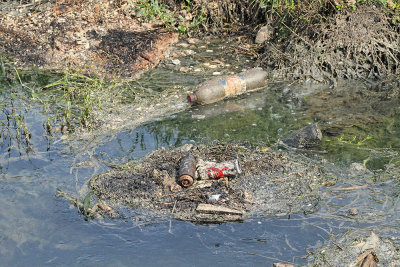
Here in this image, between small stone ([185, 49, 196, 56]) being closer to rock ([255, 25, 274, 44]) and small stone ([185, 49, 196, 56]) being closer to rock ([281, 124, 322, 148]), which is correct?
rock ([255, 25, 274, 44])

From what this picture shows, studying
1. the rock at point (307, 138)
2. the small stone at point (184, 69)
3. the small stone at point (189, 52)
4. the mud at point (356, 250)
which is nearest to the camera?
the mud at point (356, 250)

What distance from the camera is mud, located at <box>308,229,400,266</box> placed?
3592 millimetres

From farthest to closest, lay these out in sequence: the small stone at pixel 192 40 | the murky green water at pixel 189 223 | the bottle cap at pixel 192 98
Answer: the small stone at pixel 192 40 < the bottle cap at pixel 192 98 < the murky green water at pixel 189 223

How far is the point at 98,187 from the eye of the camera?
14.8ft

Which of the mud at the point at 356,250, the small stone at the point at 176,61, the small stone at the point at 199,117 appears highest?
the small stone at the point at 176,61

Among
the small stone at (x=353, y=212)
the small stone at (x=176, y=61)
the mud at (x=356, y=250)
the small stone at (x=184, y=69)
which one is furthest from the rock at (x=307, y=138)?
the small stone at (x=176, y=61)

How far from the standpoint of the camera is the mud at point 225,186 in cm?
418

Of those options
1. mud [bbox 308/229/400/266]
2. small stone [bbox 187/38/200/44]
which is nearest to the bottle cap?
small stone [bbox 187/38/200/44]

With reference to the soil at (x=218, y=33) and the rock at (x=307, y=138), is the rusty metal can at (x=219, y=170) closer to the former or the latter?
the rock at (x=307, y=138)

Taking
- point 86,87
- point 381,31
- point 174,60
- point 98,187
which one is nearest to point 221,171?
point 98,187

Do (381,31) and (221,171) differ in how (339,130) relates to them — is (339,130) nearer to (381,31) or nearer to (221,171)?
(221,171)

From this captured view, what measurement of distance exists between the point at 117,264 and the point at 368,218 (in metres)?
2.18

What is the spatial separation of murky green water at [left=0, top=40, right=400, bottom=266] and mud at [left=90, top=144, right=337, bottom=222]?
0.12 meters

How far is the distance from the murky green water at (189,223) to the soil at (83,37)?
1.18 metres
